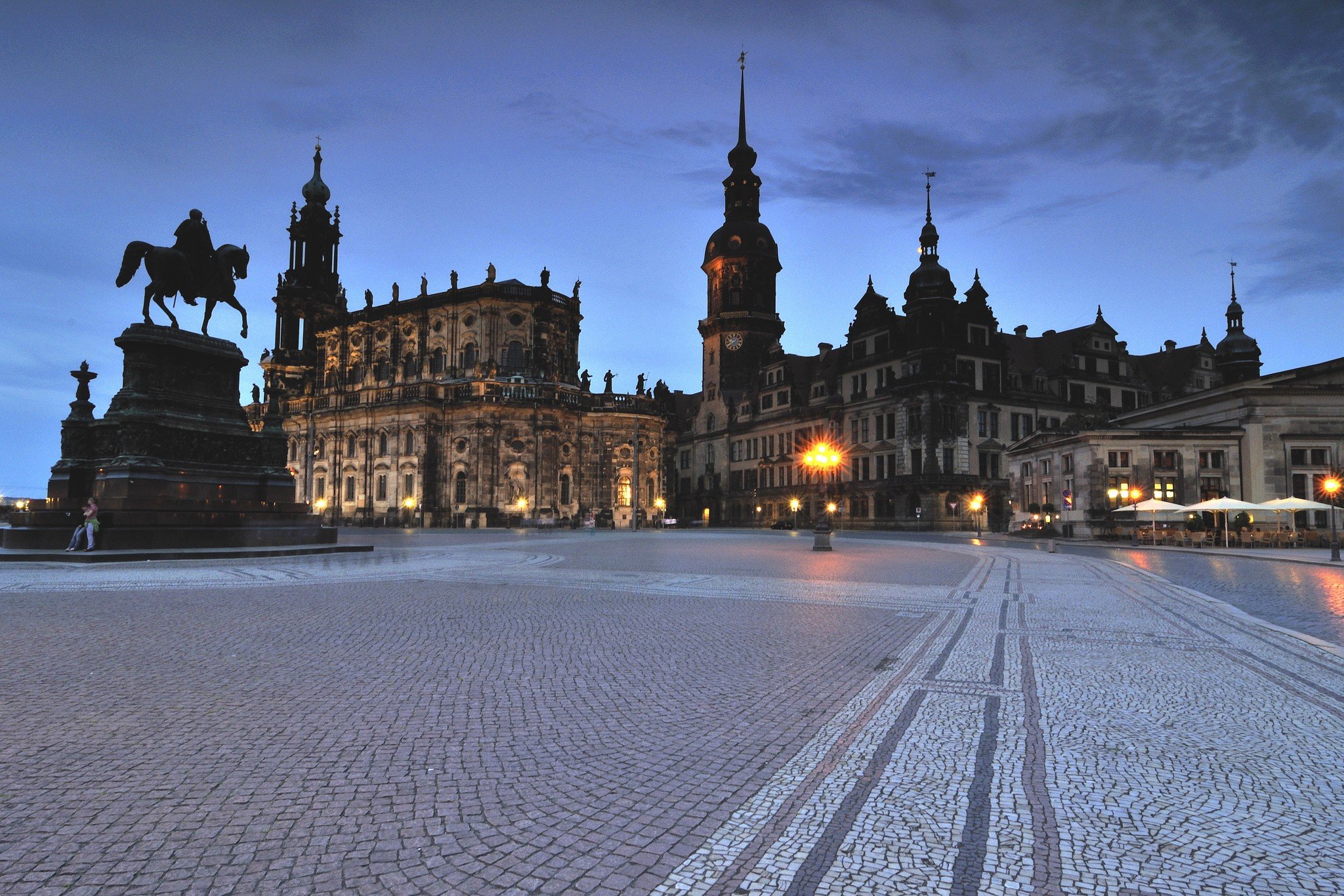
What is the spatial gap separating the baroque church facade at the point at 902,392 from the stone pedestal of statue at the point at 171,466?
36.6m

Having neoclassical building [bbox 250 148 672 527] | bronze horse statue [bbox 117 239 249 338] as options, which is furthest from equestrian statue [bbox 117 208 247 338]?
neoclassical building [bbox 250 148 672 527]

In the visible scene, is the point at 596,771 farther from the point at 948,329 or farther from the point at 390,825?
the point at 948,329

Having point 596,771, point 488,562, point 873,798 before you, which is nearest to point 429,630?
point 596,771

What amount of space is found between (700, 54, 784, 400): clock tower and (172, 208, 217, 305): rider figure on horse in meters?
65.7

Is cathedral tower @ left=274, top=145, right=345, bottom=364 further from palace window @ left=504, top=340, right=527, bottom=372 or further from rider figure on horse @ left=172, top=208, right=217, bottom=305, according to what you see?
rider figure on horse @ left=172, top=208, right=217, bottom=305

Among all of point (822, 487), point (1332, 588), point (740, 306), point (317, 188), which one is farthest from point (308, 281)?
point (1332, 588)

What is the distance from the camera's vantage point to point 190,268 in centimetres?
2572

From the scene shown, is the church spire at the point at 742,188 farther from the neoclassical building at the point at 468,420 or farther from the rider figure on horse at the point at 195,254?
the rider figure on horse at the point at 195,254

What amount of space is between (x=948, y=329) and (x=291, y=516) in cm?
5395

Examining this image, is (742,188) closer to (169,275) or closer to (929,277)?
(929,277)

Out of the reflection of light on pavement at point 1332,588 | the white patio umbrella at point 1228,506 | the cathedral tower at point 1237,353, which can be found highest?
the cathedral tower at point 1237,353

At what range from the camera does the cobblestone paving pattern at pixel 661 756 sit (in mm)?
3398

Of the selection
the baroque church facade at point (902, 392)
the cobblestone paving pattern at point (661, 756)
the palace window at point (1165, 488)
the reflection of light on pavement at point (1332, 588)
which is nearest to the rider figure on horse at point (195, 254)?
the cobblestone paving pattern at point (661, 756)

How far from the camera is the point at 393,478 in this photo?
7225 centimetres
